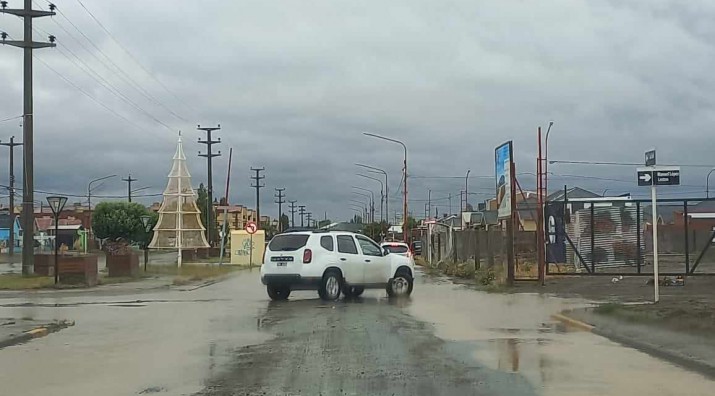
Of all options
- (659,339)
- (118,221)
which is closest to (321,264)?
(659,339)

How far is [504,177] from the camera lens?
30844mm

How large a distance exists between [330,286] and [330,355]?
11005mm

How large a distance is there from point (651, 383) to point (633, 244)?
21.2m

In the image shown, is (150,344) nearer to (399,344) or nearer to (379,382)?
(399,344)

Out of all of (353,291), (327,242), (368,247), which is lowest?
(353,291)

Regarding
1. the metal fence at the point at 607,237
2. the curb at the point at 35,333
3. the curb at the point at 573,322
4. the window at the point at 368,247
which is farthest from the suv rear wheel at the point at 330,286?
the metal fence at the point at 607,237

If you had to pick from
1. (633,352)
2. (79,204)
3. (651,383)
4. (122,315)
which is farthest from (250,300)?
(79,204)

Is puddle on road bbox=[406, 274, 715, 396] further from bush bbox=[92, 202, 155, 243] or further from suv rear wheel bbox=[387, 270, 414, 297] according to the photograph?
bush bbox=[92, 202, 155, 243]

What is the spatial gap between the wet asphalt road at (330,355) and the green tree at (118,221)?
67.3m

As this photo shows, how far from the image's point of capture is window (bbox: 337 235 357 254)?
24.5 meters

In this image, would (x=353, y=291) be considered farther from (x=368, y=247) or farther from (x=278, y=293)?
(x=278, y=293)

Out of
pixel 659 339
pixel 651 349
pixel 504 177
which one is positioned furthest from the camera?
pixel 504 177

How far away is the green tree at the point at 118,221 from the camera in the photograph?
88.0 metres

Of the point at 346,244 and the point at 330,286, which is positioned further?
the point at 346,244
